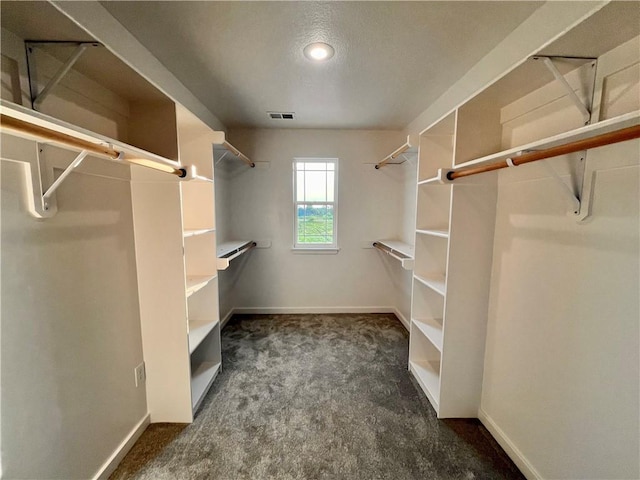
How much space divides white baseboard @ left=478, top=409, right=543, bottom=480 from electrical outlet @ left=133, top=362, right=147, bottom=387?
2296 mm

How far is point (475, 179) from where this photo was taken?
1.60 meters

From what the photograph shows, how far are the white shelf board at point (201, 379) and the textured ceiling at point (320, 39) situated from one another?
2364 millimetres

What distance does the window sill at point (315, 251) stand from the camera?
140 inches

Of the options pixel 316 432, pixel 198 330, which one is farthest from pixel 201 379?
pixel 316 432

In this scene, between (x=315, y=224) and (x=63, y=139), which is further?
(x=315, y=224)

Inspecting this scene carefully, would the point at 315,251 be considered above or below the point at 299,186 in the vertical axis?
below

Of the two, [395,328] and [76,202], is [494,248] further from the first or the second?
[76,202]

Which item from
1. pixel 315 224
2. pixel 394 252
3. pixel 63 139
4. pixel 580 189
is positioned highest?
pixel 63 139

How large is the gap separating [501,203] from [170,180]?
2071 mm

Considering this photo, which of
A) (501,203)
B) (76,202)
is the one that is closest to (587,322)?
(501,203)

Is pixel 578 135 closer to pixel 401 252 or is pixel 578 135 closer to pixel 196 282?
pixel 401 252

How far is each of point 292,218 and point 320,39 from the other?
2.20 m

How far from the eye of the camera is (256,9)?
1332 mm

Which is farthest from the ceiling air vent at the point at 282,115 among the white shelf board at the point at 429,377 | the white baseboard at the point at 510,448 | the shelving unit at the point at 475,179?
the white baseboard at the point at 510,448
